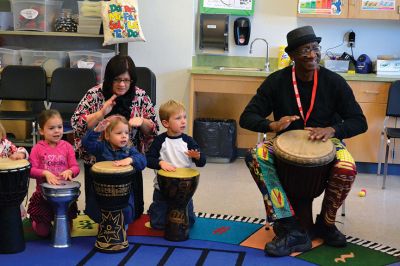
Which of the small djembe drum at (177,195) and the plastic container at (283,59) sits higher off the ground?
the plastic container at (283,59)

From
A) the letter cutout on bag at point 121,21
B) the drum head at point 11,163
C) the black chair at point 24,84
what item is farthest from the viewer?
the black chair at point 24,84

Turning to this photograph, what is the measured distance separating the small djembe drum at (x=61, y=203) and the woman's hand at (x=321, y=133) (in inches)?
50.8

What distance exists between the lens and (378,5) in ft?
17.8

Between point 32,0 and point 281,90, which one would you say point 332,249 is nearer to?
point 281,90

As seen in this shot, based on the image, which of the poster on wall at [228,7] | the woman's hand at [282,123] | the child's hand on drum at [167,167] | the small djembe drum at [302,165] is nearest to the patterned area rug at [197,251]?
the small djembe drum at [302,165]

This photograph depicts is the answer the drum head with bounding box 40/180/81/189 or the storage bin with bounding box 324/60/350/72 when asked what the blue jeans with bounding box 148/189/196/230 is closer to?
the drum head with bounding box 40/180/81/189

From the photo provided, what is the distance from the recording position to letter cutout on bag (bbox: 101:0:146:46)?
16.9ft

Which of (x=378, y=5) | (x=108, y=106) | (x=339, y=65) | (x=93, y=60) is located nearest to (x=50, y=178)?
(x=108, y=106)

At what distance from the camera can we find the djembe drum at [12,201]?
9.91ft

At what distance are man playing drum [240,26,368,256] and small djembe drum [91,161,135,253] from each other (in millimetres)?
727

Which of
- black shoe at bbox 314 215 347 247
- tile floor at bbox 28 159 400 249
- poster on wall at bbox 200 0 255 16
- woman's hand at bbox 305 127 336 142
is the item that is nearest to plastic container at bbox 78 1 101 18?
poster on wall at bbox 200 0 255 16

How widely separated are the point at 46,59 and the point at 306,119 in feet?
10.4

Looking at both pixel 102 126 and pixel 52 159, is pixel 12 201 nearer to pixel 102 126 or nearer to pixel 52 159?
pixel 52 159

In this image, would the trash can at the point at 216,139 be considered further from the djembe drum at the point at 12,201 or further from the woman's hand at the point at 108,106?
the djembe drum at the point at 12,201
